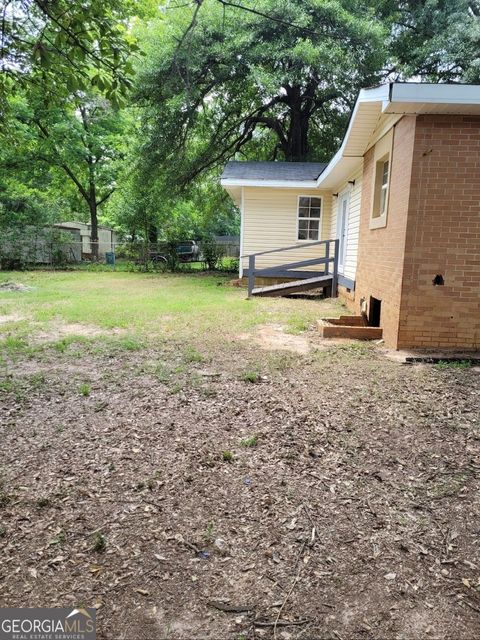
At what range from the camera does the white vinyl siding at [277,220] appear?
533 inches

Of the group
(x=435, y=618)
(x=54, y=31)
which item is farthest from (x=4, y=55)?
(x=435, y=618)

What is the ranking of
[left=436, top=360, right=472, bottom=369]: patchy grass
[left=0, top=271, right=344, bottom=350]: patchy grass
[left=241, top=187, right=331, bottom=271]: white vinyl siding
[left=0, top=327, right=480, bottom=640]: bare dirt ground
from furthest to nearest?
[left=241, top=187, right=331, bottom=271]: white vinyl siding < [left=0, top=271, right=344, bottom=350]: patchy grass < [left=436, top=360, right=472, bottom=369]: patchy grass < [left=0, top=327, right=480, bottom=640]: bare dirt ground

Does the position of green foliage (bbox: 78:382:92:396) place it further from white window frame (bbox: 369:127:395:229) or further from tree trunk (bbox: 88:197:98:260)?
tree trunk (bbox: 88:197:98:260)

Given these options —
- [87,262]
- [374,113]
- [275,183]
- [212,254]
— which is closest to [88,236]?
[87,262]

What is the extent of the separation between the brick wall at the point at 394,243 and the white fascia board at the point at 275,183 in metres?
5.59

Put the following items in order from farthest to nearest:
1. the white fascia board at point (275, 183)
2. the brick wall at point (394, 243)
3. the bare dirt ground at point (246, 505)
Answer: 1. the white fascia board at point (275, 183)
2. the brick wall at point (394, 243)
3. the bare dirt ground at point (246, 505)

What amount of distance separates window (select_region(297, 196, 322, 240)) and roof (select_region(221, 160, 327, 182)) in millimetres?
796

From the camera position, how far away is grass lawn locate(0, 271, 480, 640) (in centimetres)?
185

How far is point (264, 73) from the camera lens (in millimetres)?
14195

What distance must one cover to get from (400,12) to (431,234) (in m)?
16.9

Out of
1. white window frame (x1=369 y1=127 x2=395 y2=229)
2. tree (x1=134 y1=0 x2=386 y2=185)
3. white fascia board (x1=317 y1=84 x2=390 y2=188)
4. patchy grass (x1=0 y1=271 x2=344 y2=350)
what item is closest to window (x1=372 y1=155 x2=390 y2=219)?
white window frame (x1=369 y1=127 x2=395 y2=229)

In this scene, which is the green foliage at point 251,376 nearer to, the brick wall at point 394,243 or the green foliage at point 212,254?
the brick wall at point 394,243

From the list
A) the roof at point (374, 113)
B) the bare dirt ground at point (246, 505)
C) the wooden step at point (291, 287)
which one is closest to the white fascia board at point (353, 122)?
the roof at point (374, 113)

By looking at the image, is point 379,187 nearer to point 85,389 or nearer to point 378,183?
point 378,183
